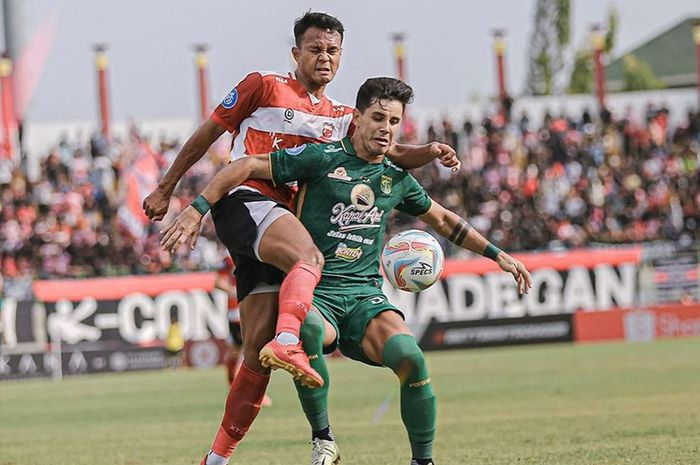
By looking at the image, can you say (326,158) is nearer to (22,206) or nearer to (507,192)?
(22,206)

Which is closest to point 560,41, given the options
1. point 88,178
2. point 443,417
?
point 88,178

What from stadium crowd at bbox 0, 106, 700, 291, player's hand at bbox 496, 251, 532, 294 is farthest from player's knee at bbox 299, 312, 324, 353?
stadium crowd at bbox 0, 106, 700, 291

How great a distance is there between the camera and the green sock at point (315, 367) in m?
7.57

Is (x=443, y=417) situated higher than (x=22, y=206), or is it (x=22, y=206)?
(x=22, y=206)

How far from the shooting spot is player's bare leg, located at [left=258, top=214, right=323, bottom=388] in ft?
23.0

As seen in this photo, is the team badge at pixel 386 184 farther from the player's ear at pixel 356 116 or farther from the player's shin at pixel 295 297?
the player's shin at pixel 295 297

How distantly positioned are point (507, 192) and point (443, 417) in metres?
20.7

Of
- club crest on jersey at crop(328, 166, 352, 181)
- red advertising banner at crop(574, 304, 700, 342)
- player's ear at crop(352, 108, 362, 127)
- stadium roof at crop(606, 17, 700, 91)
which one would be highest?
stadium roof at crop(606, 17, 700, 91)

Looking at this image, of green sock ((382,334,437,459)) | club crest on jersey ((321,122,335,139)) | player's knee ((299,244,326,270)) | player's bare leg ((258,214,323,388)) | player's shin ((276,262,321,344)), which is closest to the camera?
player's bare leg ((258,214,323,388))

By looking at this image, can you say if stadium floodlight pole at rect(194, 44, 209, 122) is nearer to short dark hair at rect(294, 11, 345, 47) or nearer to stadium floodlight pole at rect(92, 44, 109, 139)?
stadium floodlight pole at rect(92, 44, 109, 139)

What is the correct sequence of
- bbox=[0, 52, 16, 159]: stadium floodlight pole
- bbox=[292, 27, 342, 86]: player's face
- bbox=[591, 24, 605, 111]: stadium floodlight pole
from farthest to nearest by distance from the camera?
1. bbox=[591, 24, 605, 111]: stadium floodlight pole
2. bbox=[0, 52, 16, 159]: stadium floodlight pole
3. bbox=[292, 27, 342, 86]: player's face

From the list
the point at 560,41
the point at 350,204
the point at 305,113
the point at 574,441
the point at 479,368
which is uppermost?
the point at 560,41

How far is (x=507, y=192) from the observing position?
34.5 metres

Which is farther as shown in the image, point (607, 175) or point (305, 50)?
point (607, 175)
